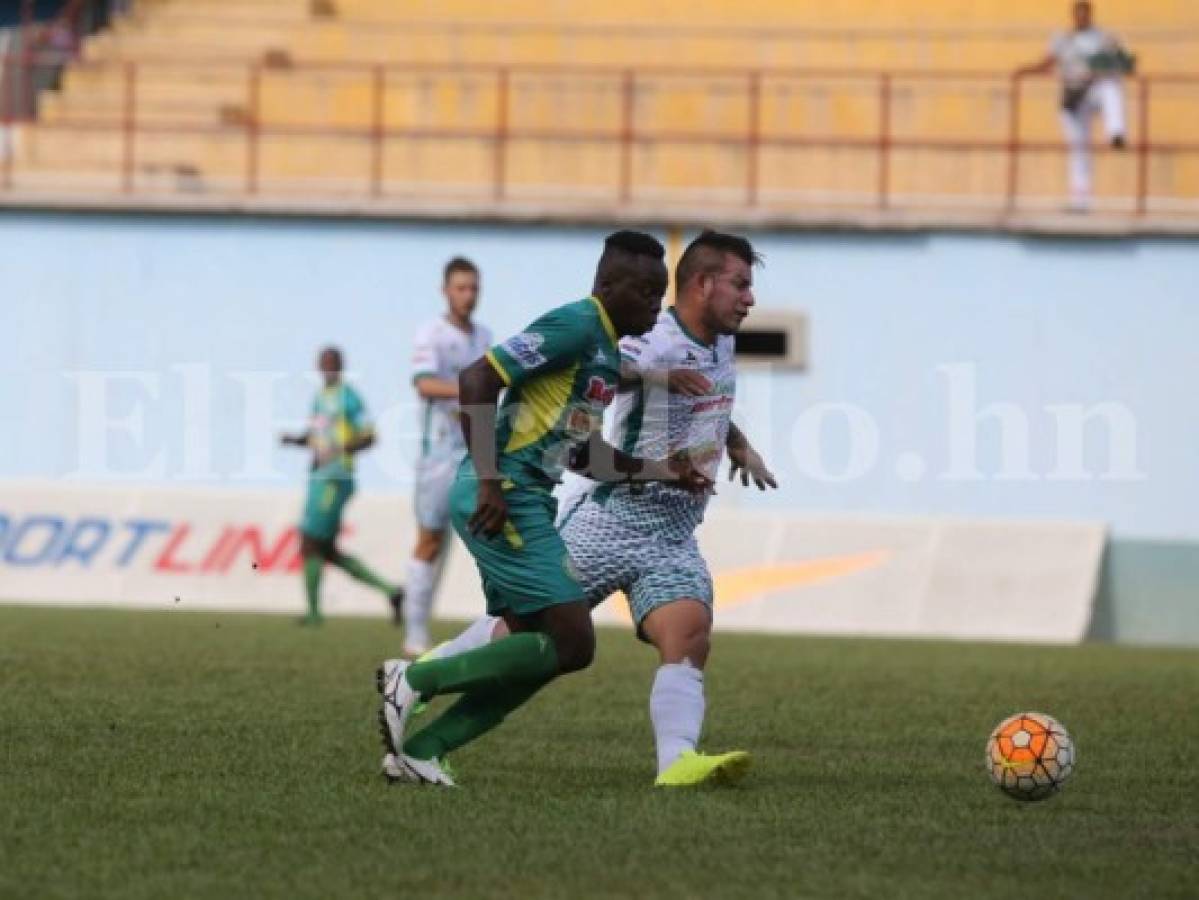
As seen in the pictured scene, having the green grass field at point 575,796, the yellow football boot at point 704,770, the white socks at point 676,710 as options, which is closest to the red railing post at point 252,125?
the green grass field at point 575,796

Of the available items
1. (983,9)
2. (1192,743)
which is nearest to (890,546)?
(983,9)

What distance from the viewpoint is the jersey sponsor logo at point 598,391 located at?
8.91m

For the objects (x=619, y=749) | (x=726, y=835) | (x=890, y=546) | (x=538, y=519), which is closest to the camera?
(x=726, y=835)

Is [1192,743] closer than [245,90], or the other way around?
[1192,743]

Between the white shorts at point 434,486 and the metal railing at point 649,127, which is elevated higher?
the metal railing at point 649,127

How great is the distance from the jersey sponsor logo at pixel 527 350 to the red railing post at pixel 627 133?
16.5 metres

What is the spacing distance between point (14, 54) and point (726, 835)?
22493 mm

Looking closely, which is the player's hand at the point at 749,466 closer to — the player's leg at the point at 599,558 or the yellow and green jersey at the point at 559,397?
the player's leg at the point at 599,558

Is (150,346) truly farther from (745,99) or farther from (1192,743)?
(1192,743)

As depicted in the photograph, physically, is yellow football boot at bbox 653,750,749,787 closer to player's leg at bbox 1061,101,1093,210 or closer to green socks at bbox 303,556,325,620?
green socks at bbox 303,556,325,620

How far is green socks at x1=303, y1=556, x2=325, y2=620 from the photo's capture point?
20672 millimetres

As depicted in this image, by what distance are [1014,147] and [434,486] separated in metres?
10.2

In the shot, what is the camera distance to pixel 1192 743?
11422 millimetres

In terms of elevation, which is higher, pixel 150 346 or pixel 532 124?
pixel 532 124
